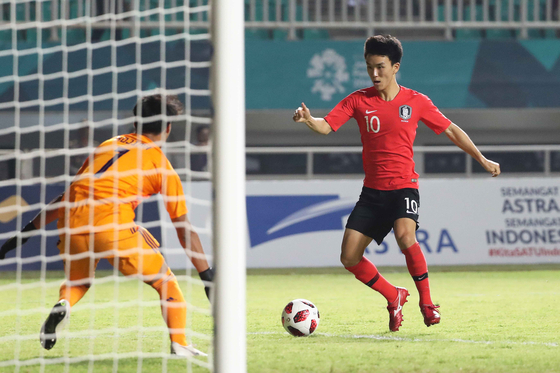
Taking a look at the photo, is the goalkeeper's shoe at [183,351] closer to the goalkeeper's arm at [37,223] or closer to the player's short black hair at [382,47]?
the goalkeeper's arm at [37,223]

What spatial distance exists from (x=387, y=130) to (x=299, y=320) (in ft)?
4.48

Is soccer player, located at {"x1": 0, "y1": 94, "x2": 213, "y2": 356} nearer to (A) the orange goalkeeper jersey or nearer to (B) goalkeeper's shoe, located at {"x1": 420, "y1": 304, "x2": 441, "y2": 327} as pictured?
(A) the orange goalkeeper jersey

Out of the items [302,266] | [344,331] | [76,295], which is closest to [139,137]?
[76,295]

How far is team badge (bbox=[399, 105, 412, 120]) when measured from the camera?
16.7ft

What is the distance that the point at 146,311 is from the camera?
6.38m

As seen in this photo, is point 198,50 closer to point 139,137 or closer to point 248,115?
point 248,115

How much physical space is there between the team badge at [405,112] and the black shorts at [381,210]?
48cm

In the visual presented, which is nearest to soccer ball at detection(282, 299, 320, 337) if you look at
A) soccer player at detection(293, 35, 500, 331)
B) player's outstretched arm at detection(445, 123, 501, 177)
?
soccer player at detection(293, 35, 500, 331)

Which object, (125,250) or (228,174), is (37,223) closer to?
(125,250)

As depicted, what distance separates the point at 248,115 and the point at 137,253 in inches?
371

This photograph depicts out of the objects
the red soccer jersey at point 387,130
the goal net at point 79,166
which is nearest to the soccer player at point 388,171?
the red soccer jersey at point 387,130

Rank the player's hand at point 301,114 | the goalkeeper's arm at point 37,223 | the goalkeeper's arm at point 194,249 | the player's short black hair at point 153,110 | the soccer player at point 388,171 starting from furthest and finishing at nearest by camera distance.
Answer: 1. the soccer player at point 388,171
2. the player's hand at point 301,114
3. the goalkeeper's arm at point 37,223
4. the player's short black hair at point 153,110
5. the goalkeeper's arm at point 194,249

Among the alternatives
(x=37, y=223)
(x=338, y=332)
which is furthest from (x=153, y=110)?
(x=338, y=332)

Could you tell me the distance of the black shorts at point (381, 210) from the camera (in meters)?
5.04
